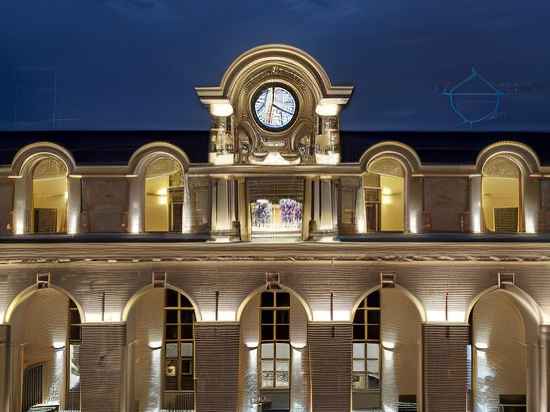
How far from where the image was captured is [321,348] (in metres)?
→ 20.4

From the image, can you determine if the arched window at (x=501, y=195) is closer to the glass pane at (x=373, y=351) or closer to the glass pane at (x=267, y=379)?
the glass pane at (x=373, y=351)

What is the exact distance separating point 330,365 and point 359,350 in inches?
138

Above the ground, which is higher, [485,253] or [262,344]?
[485,253]

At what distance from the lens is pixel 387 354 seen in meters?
23.0

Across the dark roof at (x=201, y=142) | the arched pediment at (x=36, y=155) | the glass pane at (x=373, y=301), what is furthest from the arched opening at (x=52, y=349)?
the glass pane at (x=373, y=301)

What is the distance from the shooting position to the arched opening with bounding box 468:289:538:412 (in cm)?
2256

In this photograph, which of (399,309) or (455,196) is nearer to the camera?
(455,196)

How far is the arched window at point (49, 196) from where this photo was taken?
71.5 ft

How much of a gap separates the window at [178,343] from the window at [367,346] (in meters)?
6.84

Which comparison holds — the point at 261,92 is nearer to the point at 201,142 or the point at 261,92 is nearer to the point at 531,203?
the point at 201,142

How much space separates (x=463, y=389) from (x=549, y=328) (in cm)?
378

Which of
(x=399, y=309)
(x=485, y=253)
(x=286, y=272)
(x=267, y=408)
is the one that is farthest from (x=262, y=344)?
(x=485, y=253)

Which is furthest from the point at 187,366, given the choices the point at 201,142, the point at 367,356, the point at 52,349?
the point at 201,142

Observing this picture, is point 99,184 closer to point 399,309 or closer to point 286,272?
point 286,272
